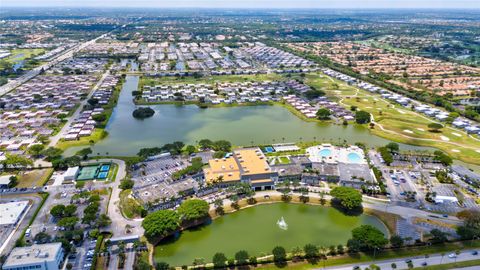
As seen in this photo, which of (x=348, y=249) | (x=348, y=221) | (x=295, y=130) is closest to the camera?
(x=348, y=249)

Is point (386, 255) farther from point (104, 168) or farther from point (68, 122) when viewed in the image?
point (68, 122)

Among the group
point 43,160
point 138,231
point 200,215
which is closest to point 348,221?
point 200,215

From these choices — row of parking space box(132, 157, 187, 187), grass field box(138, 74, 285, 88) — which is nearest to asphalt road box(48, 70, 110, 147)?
grass field box(138, 74, 285, 88)

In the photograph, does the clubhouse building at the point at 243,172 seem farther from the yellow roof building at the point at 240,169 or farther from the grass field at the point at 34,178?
the grass field at the point at 34,178

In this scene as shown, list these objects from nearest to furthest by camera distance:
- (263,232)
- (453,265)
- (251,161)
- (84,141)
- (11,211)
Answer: (453,265) → (263,232) → (11,211) → (251,161) → (84,141)

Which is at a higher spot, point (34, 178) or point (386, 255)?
point (386, 255)

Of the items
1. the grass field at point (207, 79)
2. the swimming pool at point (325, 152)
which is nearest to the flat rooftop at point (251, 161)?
the swimming pool at point (325, 152)

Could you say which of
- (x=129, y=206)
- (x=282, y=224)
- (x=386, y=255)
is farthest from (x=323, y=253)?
(x=129, y=206)

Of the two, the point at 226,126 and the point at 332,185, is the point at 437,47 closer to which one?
the point at 226,126
